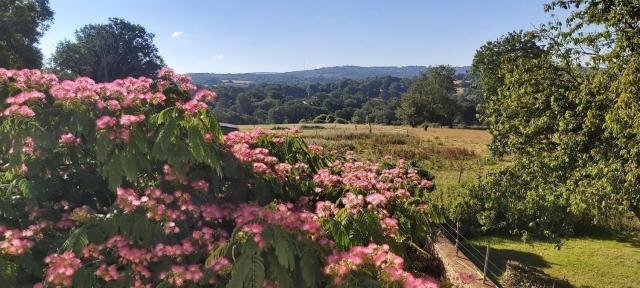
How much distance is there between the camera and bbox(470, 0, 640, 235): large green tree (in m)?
9.27

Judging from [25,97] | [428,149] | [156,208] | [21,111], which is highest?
[25,97]

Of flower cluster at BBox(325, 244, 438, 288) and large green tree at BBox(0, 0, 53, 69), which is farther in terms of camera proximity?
large green tree at BBox(0, 0, 53, 69)

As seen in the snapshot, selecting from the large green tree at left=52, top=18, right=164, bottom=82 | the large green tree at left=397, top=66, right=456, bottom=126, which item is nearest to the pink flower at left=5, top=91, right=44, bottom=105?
the large green tree at left=52, top=18, right=164, bottom=82

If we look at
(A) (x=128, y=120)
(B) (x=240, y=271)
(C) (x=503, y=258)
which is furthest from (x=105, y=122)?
(C) (x=503, y=258)

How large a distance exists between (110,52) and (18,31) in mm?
24239

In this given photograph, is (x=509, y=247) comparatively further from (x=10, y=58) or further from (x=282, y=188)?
(x=10, y=58)

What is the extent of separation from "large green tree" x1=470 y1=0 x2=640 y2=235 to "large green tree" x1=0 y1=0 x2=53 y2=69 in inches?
1101

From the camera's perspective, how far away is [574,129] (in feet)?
37.9

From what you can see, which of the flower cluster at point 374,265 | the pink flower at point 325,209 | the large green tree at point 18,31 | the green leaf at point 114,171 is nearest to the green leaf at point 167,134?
the green leaf at point 114,171

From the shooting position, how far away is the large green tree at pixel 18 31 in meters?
27.9

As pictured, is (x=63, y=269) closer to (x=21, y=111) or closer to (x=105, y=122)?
(x=105, y=122)

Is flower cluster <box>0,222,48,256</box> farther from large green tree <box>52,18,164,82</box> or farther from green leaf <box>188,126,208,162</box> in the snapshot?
large green tree <box>52,18,164,82</box>

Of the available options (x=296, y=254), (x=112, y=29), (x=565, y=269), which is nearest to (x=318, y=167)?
(x=296, y=254)

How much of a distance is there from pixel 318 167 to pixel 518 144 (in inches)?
351
